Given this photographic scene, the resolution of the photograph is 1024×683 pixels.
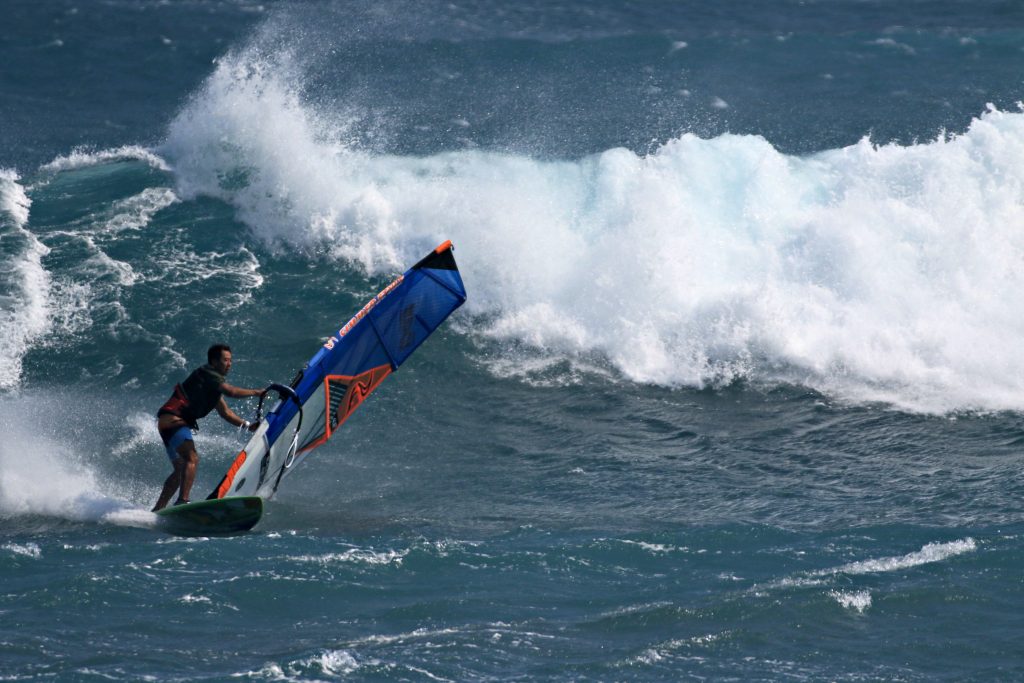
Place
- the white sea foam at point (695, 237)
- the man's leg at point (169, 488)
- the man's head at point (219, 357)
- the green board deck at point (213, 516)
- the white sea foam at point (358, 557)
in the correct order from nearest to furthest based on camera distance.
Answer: the white sea foam at point (358, 557), the green board deck at point (213, 516), the man's head at point (219, 357), the man's leg at point (169, 488), the white sea foam at point (695, 237)

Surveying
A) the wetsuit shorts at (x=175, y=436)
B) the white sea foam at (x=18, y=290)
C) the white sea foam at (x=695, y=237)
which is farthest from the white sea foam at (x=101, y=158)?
the wetsuit shorts at (x=175, y=436)

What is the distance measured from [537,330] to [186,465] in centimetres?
538

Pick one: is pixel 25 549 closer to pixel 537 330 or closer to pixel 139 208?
pixel 537 330

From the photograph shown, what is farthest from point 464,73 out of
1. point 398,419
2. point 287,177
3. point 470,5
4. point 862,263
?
point 398,419

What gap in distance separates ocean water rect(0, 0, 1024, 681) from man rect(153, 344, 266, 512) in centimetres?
49

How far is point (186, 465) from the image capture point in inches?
380

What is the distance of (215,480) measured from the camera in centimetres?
1089

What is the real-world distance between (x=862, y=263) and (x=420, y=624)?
8.11 meters

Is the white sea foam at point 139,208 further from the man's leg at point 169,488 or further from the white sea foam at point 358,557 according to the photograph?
the white sea foam at point 358,557

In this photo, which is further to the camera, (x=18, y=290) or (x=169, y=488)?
(x=18, y=290)

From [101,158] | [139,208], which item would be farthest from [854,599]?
[101,158]

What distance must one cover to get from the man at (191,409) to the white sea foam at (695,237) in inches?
196

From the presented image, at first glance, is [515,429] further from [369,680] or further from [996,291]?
[996,291]

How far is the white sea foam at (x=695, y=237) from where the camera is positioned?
44.6ft
